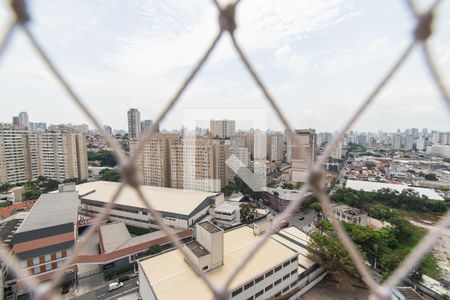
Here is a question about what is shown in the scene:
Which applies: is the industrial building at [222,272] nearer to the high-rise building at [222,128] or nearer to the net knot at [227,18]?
the net knot at [227,18]

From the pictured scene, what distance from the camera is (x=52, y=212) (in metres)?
4.98

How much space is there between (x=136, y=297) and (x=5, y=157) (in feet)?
33.6

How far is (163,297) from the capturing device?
2.89 metres

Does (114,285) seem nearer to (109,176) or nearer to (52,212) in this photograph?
(52,212)

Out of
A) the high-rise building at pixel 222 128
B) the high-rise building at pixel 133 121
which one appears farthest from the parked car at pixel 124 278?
the high-rise building at pixel 133 121

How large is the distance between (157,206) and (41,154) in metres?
7.94

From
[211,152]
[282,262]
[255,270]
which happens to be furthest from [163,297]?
[211,152]

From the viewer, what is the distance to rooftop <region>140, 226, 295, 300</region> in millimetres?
2990

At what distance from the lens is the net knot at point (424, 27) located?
1.17ft

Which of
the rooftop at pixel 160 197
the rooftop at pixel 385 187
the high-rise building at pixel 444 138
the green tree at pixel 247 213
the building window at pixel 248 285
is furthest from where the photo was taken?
the high-rise building at pixel 444 138

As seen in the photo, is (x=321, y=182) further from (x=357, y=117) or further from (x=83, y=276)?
(x=83, y=276)

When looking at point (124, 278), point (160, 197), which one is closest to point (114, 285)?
point (124, 278)

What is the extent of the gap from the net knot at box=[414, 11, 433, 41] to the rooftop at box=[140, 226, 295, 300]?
2.72m

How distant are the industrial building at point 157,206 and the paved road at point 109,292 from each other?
6.71 ft
